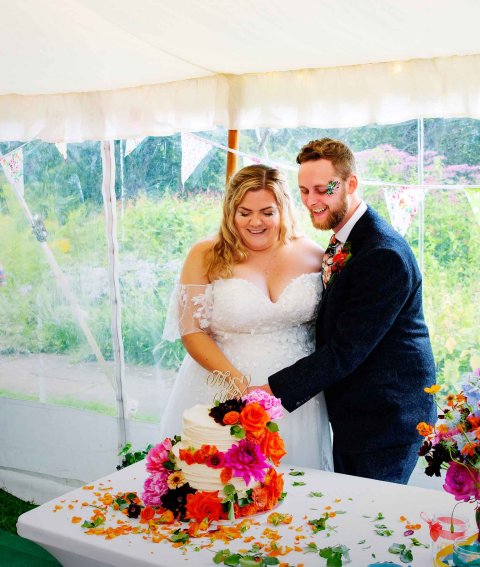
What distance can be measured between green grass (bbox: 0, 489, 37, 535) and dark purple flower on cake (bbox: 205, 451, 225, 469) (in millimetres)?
2789

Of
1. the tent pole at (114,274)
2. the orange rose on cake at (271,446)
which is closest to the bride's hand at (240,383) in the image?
the orange rose on cake at (271,446)

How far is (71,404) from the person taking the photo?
4914 mm

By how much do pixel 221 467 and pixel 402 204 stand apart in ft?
6.10

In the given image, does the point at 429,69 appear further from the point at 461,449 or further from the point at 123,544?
the point at 123,544

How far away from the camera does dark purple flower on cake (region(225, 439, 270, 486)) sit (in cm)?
200

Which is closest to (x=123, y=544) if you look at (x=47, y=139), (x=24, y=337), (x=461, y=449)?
(x=461, y=449)

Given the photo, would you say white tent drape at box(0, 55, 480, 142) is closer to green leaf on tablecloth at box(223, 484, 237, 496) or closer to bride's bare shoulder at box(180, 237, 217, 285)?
bride's bare shoulder at box(180, 237, 217, 285)

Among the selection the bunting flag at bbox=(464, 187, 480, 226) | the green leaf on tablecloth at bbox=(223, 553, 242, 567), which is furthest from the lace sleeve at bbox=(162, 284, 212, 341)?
the green leaf on tablecloth at bbox=(223, 553, 242, 567)

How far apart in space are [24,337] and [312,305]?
8.72 feet

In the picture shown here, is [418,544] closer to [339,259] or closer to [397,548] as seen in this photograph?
[397,548]

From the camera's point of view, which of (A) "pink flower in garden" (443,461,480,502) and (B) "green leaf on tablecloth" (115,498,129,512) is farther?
(B) "green leaf on tablecloth" (115,498,129,512)

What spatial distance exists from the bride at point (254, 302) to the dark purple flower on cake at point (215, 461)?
85 cm

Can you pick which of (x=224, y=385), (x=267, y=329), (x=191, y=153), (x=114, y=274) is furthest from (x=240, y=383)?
(x=114, y=274)

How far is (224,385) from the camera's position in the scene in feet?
9.71
